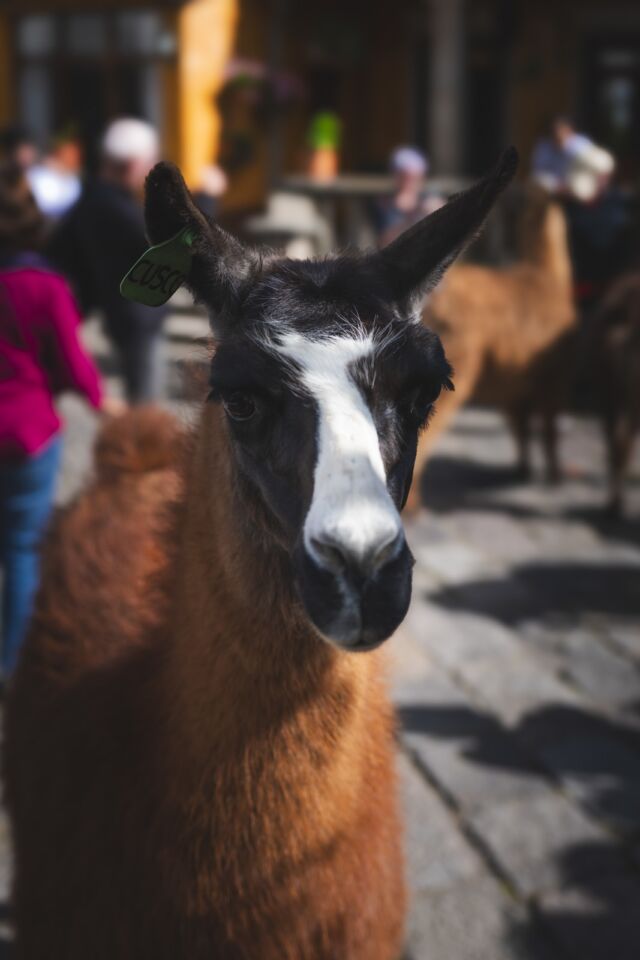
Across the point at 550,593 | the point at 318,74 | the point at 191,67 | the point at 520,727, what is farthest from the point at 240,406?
the point at 318,74

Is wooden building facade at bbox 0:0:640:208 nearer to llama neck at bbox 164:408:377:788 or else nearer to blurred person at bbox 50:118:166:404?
blurred person at bbox 50:118:166:404

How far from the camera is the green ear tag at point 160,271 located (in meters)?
1.86

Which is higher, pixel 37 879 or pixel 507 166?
pixel 507 166

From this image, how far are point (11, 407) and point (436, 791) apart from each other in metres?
2.15

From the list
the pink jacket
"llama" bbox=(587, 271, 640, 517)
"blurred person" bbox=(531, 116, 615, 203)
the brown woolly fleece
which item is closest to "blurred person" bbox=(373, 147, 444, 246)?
"blurred person" bbox=(531, 116, 615, 203)

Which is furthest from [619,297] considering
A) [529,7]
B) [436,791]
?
[529,7]

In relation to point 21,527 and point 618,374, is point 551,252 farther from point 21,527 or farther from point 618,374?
point 21,527

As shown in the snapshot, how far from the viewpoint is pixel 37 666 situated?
2.79 metres

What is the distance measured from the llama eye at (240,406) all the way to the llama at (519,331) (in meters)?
4.52

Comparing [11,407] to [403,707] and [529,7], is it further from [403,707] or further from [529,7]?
[529,7]

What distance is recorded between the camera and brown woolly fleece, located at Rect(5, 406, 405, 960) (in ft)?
6.39

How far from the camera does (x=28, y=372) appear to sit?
3271 mm

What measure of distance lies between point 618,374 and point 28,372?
4.81 metres

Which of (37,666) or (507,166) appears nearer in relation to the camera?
(507,166)
